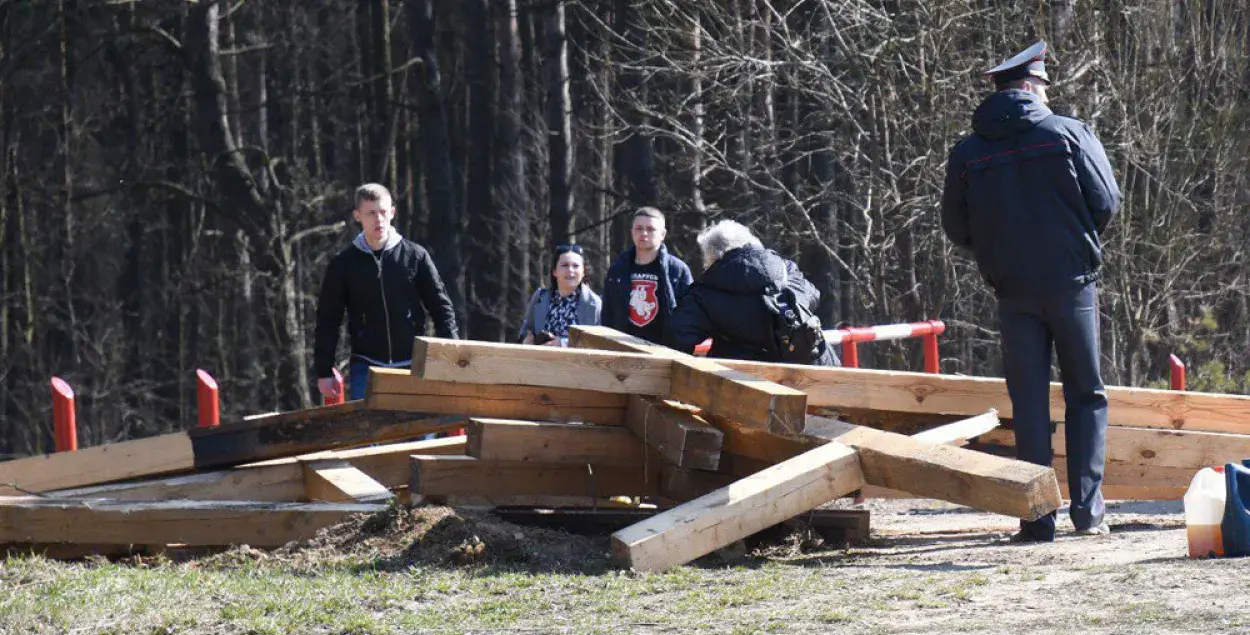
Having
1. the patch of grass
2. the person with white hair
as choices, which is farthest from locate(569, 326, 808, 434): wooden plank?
the patch of grass

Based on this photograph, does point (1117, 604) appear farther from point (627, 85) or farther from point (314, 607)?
point (627, 85)

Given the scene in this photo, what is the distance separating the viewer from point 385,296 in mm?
8992

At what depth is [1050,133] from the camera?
6754mm

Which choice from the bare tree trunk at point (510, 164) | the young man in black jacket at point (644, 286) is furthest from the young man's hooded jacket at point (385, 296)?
the bare tree trunk at point (510, 164)

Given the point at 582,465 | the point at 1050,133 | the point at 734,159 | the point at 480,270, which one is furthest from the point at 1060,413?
the point at 480,270

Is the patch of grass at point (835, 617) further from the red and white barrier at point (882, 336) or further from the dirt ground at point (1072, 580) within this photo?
the red and white barrier at point (882, 336)

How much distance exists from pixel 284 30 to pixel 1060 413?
20542 mm

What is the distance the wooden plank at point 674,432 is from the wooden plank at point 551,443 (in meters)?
0.11

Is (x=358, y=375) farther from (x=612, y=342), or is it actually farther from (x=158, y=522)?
(x=158, y=522)

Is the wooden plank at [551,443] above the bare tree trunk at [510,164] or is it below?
below

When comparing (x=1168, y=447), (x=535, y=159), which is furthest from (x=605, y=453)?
(x=535, y=159)

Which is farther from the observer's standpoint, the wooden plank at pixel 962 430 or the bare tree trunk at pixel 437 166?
the bare tree trunk at pixel 437 166

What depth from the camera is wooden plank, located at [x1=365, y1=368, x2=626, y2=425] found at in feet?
23.2

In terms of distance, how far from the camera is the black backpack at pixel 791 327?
7.86 m
